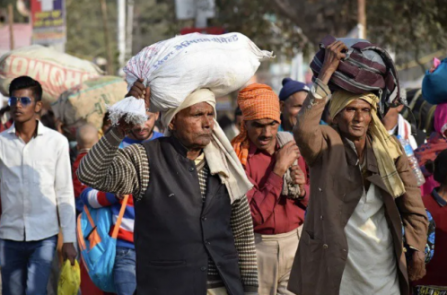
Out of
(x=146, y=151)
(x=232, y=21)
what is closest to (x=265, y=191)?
(x=146, y=151)

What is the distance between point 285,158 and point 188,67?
5.43 feet

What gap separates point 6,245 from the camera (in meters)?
6.91

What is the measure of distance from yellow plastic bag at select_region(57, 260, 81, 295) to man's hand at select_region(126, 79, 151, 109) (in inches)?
109

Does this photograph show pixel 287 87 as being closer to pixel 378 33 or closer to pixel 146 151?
pixel 146 151

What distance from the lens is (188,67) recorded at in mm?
4547

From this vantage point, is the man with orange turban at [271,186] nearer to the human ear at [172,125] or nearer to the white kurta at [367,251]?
the white kurta at [367,251]

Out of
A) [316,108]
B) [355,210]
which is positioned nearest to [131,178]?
[316,108]

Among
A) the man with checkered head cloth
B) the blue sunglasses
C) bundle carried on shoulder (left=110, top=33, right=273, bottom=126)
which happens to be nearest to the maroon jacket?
the man with checkered head cloth

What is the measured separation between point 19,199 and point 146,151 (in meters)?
2.59

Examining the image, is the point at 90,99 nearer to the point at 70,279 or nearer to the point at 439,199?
the point at 70,279

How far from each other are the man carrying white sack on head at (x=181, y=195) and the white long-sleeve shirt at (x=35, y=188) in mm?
2426

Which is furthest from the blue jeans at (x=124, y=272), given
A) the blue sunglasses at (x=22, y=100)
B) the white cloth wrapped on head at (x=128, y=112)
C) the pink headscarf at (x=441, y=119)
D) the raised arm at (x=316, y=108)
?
the pink headscarf at (x=441, y=119)

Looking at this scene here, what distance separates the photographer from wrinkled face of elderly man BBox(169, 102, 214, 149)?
183 inches

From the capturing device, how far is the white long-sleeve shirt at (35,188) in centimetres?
684
